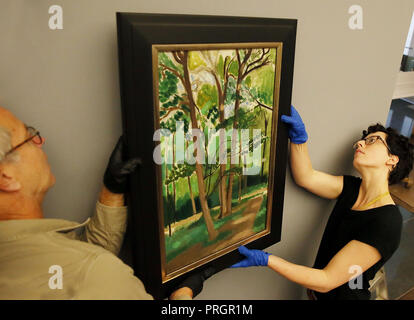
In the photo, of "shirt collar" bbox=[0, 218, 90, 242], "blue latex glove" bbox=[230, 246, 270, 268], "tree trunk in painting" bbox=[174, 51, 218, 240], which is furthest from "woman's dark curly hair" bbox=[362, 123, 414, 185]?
"shirt collar" bbox=[0, 218, 90, 242]

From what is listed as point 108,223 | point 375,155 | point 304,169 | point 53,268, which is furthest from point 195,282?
point 375,155

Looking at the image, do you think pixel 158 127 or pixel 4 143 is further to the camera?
pixel 158 127

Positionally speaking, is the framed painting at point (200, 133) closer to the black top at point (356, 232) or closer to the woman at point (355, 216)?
the woman at point (355, 216)

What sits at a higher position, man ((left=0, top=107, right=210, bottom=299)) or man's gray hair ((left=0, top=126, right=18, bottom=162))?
man's gray hair ((left=0, top=126, right=18, bottom=162))

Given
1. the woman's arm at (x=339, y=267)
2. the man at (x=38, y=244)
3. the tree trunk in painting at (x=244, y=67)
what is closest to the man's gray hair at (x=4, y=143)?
the man at (x=38, y=244)

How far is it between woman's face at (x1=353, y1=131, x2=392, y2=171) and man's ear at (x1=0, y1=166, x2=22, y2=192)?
114cm

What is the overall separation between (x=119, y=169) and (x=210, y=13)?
0.51 meters

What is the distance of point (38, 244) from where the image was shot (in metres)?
0.77

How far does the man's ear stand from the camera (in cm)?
71

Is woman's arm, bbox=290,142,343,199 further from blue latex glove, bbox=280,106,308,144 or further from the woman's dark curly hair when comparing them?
the woman's dark curly hair

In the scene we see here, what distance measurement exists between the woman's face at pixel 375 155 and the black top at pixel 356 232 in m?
0.14

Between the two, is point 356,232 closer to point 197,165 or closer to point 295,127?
point 295,127

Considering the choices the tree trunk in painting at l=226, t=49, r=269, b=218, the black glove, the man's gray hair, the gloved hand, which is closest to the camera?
the man's gray hair

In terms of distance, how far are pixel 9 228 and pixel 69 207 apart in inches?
7.3
